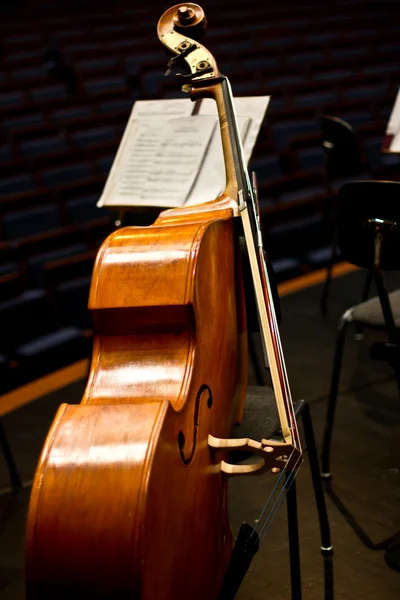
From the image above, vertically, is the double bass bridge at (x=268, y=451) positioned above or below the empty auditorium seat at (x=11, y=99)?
below

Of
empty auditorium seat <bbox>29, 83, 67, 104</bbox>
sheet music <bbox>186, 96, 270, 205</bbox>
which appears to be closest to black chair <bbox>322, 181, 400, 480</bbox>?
sheet music <bbox>186, 96, 270, 205</bbox>

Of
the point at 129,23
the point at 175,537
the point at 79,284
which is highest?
the point at 129,23

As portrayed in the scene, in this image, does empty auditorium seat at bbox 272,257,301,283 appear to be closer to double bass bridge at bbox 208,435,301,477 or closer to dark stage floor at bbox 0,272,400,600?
dark stage floor at bbox 0,272,400,600

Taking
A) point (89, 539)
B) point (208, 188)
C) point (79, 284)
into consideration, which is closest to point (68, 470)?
point (89, 539)

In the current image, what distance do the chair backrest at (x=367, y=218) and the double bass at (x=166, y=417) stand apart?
52 centimetres

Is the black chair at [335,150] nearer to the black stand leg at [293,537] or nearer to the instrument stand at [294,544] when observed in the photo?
the instrument stand at [294,544]

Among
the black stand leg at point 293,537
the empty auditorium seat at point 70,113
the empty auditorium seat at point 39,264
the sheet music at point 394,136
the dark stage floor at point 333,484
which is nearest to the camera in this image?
the black stand leg at point 293,537

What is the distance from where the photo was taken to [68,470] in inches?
35.0

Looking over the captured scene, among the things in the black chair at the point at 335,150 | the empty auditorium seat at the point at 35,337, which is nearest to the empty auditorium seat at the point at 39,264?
the empty auditorium seat at the point at 35,337

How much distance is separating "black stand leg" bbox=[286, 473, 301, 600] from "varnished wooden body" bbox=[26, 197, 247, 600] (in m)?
0.11

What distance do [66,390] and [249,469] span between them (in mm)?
1626

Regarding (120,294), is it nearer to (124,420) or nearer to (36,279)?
(124,420)

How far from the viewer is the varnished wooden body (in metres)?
0.86

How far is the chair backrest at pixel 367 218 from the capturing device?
5.75 feet
